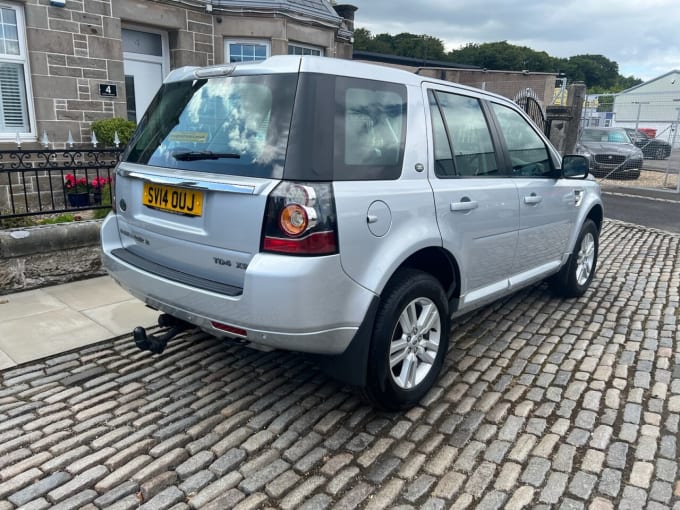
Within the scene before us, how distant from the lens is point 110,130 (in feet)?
28.8

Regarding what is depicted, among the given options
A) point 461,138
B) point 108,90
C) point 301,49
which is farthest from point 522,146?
point 301,49

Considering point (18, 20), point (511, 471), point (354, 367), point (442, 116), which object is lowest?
point (511, 471)

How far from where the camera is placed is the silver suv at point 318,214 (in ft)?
8.36

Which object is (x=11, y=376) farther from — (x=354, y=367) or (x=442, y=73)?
(x=442, y=73)

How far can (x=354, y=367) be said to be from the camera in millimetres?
2781

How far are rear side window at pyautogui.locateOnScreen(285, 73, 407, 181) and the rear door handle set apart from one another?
1.63ft

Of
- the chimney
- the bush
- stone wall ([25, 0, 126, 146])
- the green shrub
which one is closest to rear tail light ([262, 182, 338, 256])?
the green shrub

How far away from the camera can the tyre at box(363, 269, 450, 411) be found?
2.86 m

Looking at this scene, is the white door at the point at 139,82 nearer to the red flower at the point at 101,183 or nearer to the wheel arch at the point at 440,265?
the red flower at the point at 101,183

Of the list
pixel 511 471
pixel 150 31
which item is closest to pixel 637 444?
pixel 511 471

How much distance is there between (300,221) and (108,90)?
7.99m

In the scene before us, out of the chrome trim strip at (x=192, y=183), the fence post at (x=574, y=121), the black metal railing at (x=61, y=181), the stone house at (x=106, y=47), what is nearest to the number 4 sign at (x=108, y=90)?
the stone house at (x=106, y=47)

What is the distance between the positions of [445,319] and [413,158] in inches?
40.4

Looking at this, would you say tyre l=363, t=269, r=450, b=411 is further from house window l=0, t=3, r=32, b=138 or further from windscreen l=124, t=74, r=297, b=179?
house window l=0, t=3, r=32, b=138
